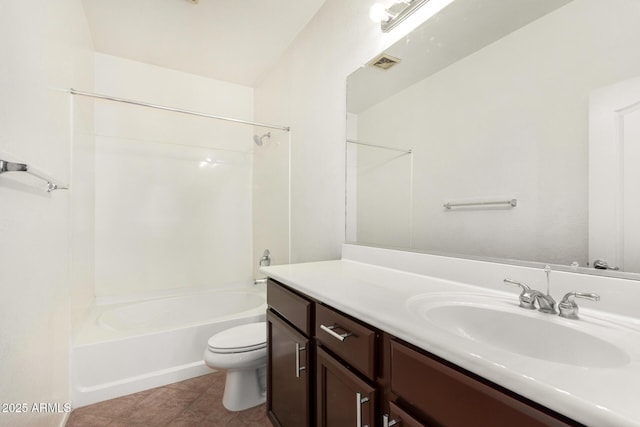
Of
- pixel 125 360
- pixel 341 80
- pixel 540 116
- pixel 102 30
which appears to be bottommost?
pixel 125 360

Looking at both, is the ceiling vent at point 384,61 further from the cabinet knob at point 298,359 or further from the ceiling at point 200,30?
the cabinet knob at point 298,359

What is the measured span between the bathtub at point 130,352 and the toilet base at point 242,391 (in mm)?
435

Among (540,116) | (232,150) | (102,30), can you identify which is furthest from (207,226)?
(540,116)

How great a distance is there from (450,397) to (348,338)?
34 cm

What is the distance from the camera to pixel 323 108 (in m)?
1.98

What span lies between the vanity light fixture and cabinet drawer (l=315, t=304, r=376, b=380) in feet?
4.41

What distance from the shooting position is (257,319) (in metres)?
2.19

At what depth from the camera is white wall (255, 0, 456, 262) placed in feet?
5.51

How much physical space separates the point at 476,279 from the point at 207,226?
2.59 metres

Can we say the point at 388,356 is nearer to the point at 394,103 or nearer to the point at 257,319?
the point at 394,103

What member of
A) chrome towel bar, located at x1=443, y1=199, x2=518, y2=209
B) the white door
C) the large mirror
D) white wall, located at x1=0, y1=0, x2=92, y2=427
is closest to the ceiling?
white wall, located at x1=0, y1=0, x2=92, y2=427

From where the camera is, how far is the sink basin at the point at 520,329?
639 millimetres

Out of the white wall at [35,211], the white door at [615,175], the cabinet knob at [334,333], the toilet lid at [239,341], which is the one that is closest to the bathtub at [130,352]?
the white wall at [35,211]

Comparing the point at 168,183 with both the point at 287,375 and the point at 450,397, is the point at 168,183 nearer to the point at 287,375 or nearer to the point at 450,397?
the point at 287,375
